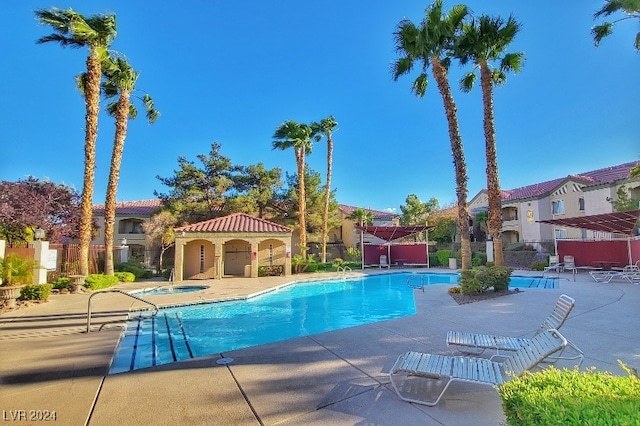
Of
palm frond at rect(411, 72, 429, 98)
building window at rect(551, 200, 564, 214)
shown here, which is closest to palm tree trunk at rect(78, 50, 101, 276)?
palm frond at rect(411, 72, 429, 98)

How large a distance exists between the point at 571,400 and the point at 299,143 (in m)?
26.3

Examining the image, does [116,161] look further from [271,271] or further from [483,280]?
[483,280]

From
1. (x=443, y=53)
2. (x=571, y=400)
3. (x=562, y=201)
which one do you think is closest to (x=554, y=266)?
(x=443, y=53)

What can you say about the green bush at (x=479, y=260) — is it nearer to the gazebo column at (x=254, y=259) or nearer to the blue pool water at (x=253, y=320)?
the blue pool water at (x=253, y=320)

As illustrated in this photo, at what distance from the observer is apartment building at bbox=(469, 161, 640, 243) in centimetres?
2761

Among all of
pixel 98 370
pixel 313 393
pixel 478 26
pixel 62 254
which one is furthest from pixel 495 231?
pixel 62 254

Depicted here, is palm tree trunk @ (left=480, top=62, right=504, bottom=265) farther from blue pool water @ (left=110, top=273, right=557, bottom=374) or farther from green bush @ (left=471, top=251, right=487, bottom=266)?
green bush @ (left=471, top=251, right=487, bottom=266)

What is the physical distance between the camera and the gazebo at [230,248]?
71.7ft

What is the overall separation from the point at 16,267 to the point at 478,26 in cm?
2112

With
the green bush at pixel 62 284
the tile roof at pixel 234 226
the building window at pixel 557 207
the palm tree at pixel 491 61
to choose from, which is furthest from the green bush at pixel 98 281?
the building window at pixel 557 207

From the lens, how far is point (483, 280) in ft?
38.9

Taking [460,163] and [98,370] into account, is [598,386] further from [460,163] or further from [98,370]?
[460,163]

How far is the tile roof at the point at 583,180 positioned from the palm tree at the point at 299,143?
26.3 meters

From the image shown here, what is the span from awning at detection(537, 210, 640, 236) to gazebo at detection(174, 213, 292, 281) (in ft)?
54.9
